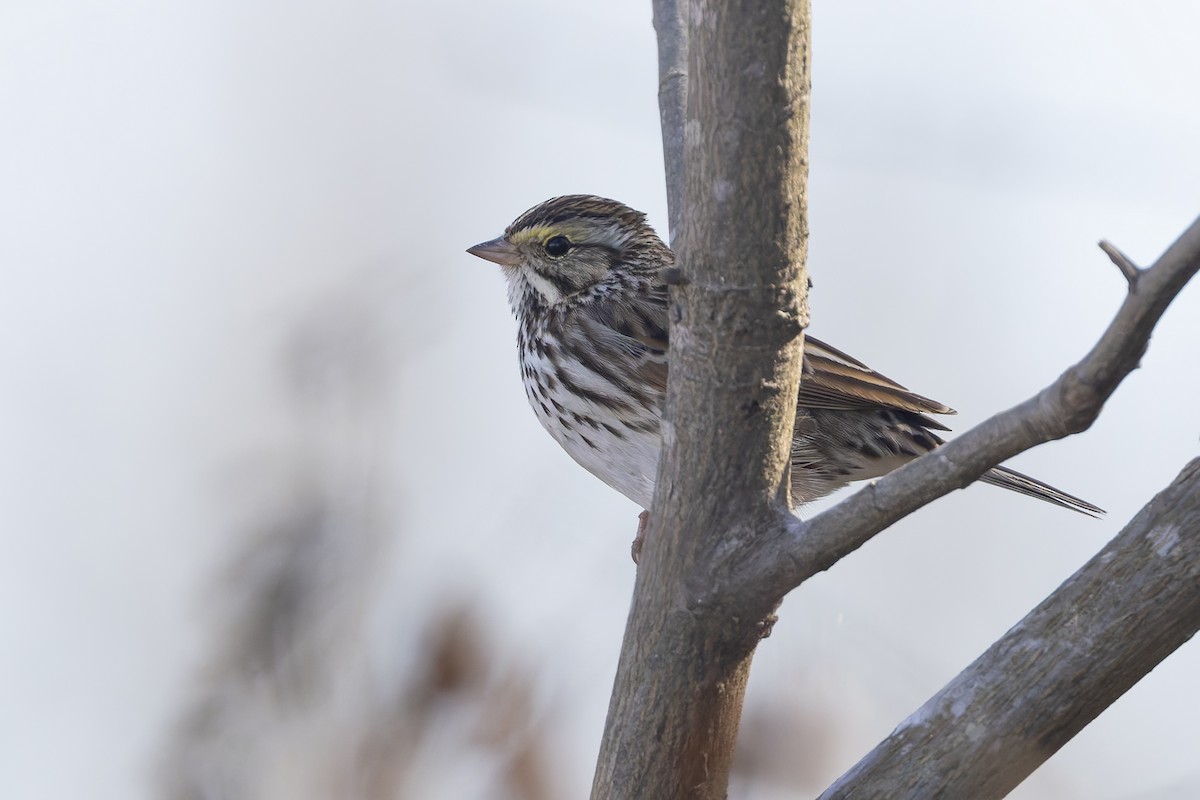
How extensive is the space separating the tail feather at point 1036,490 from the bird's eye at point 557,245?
1572 mm

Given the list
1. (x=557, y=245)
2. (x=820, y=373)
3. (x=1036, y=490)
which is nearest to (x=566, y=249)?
(x=557, y=245)

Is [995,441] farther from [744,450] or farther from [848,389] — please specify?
[848,389]

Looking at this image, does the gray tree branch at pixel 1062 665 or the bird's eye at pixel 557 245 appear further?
the bird's eye at pixel 557 245

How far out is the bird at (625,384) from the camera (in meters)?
3.51

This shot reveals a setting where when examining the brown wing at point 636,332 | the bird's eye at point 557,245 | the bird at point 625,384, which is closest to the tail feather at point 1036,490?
the bird at point 625,384

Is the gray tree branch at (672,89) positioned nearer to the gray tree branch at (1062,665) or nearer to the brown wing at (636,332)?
the brown wing at (636,332)

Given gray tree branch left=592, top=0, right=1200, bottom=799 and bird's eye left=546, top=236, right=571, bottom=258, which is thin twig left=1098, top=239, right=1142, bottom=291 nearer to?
gray tree branch left=592, top=0, right=1200, bottom=799

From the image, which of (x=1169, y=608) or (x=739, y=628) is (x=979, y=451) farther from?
(x=739, y=628)

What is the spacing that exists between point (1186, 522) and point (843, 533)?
0.49 meters

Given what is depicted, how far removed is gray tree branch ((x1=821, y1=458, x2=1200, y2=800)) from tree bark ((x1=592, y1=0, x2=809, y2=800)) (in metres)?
0.34

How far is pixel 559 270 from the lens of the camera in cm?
404

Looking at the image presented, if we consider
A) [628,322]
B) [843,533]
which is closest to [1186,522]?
[843,533]

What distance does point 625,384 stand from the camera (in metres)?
3.56

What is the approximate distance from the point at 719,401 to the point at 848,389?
1.65m
